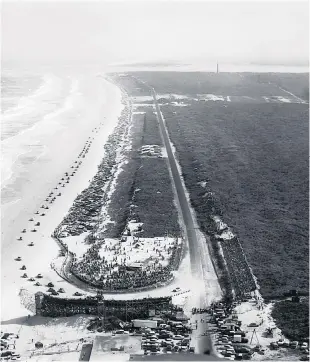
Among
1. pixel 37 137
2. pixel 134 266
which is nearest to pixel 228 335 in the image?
pixel 134 266

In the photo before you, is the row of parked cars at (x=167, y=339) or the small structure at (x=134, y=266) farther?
the small structure at (x=134, y=266)

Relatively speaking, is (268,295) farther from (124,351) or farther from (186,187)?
(186,187)

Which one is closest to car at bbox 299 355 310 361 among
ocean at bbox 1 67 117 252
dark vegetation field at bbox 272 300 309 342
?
dark vegetation field at bbox 272 300 309 342

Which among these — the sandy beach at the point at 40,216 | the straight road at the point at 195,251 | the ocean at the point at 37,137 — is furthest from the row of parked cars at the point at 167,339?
the ocean at the point at 37,137

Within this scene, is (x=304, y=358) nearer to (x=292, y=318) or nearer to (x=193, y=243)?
(x=292, y=318)

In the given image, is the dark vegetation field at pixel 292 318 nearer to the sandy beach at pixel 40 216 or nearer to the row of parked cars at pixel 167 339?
the row of parked cars at pixel 167 339

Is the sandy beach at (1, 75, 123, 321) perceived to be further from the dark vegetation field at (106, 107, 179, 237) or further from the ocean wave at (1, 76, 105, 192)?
the dark vegetation field at (106, 107, 179, 237)
